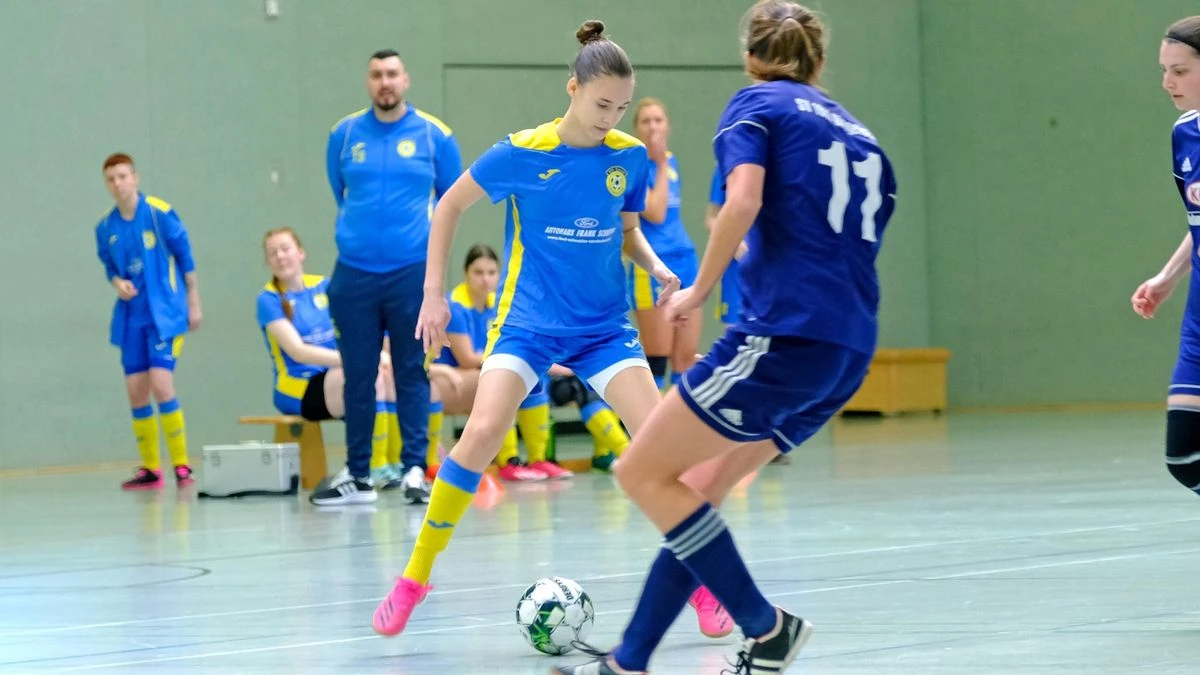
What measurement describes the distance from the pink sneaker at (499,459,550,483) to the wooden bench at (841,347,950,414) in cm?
612

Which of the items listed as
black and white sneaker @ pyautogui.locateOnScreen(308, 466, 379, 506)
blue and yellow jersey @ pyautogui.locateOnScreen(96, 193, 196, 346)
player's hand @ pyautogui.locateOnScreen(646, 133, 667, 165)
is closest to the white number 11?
black and white sneaker @ pyautogui.locateOnScreen(308, 466, 379, 506)

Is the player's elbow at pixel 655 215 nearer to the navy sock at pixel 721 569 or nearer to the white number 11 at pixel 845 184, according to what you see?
the white number 11 at pixel 845 184

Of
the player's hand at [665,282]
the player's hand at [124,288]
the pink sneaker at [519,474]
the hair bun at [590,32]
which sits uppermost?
the hair bun at [590,32]

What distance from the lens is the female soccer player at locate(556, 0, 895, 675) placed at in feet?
10.9

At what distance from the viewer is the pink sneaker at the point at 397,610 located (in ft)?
14.0

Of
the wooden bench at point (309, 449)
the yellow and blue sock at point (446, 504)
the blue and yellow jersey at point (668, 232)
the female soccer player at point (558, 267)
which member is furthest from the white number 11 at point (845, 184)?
the wooden bench at point (309, 449)

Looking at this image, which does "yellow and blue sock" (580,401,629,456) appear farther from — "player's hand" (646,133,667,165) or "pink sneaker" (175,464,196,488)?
"pink sneaker" (175,464,196,488)

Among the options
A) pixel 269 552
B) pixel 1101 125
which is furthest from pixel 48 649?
pixel 1101 125

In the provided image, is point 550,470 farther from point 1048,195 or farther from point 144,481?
point 1048,195

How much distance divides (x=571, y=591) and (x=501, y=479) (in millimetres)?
5910

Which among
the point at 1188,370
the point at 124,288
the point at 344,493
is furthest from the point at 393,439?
the point at 1188,370

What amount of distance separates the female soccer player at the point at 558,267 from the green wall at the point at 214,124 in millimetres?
8376

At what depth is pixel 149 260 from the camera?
10531 millimetres

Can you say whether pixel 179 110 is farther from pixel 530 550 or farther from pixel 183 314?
pixel 530 550
